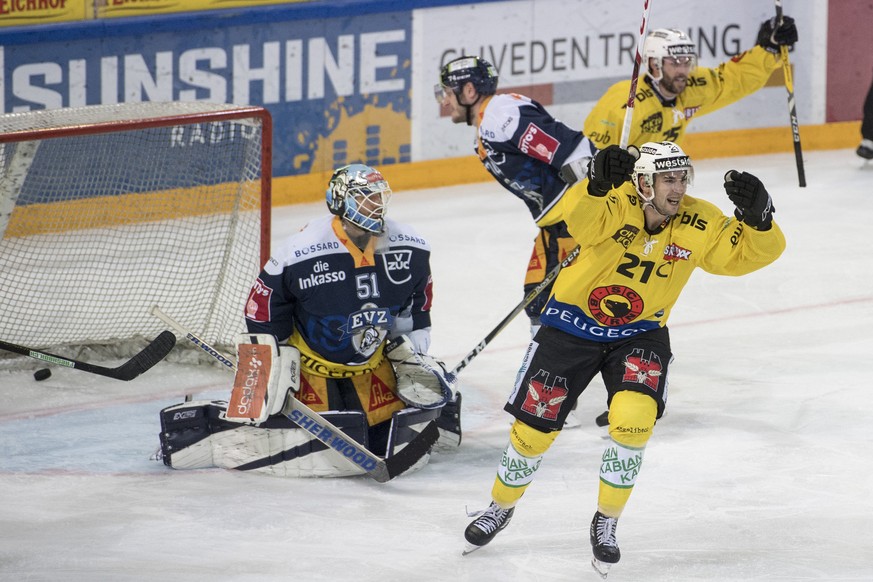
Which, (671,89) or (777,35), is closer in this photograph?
(671,89)

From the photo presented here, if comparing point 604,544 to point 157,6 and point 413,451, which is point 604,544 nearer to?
point 413,451

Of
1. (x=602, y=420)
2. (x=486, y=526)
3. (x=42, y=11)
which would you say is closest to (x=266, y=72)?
(x=42, y=11)

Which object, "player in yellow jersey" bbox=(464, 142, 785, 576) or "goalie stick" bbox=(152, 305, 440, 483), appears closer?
"player in yellow jersey" bbox=(464, 142, 785, 576)

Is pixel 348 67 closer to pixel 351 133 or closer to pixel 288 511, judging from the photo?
pixel 351 133

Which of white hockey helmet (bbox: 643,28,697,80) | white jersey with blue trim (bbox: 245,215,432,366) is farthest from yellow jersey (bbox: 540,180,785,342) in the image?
white hockey helmet (bbox: 643,28,697,80)

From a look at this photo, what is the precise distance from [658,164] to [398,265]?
3.38 feet

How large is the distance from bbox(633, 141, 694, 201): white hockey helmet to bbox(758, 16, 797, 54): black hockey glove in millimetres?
2086

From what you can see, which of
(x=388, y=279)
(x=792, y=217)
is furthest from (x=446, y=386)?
(x=792, y=217)

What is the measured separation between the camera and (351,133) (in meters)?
8.07

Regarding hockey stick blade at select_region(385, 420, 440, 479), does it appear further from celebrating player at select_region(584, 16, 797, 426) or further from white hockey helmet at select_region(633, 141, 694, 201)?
celebrating player at select_region(584, 16, 797, 426)

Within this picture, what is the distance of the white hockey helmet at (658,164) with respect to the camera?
12.3 feet

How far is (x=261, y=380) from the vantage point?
4.36 metres

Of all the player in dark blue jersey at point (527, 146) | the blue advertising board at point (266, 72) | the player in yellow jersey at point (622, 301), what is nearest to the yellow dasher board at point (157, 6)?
the blue advertising board at point (266, 72)

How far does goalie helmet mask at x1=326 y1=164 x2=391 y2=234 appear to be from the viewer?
4.33m
